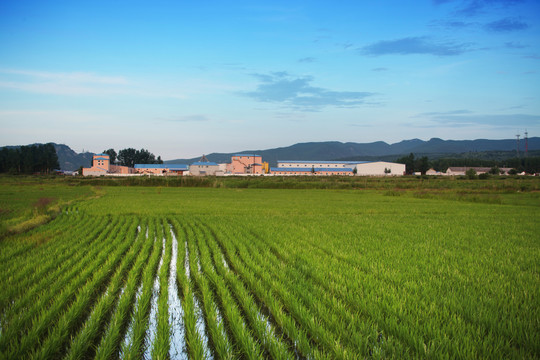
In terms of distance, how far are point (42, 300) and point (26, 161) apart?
105463mm

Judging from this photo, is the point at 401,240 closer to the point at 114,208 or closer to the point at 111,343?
the point at 111,343

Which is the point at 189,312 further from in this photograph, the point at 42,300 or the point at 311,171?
the point at 311,171

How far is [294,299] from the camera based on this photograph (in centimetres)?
493

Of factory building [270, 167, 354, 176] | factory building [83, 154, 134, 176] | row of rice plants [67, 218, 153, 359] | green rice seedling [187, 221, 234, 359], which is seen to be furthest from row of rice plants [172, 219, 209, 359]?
factory building [83, 154, 134, 176]

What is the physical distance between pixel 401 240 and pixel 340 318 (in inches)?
245

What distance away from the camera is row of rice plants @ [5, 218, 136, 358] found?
371 centimetres

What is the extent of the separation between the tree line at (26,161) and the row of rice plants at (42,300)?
98.2 metres

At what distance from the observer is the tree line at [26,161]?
91.6 m

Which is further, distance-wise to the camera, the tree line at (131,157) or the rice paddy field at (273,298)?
the tree line at (131,157)

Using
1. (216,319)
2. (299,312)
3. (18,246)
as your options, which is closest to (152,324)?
(216,319)

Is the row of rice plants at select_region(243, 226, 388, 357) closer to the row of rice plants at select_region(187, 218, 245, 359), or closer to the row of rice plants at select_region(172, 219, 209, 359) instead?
the row of rice plants at select_region(187, 218, 245, 359)

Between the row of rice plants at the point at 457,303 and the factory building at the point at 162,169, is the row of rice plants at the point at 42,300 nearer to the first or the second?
the row of rice plants at the point at 457,303

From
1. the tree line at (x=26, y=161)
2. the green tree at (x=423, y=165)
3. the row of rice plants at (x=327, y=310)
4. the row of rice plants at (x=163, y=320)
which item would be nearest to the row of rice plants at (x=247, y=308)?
the row of rice plants at (x=327, y=310)

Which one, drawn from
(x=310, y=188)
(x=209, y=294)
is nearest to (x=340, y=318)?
(x=209, y=294)
